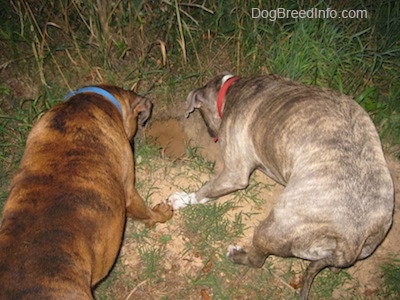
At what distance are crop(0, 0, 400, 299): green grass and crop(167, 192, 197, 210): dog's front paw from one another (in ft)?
0.27

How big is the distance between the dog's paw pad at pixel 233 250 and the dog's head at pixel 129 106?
4.54ft

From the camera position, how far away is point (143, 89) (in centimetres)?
430

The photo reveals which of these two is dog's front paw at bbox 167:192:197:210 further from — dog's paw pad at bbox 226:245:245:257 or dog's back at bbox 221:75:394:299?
dog's back at bbox 221:75:394:299

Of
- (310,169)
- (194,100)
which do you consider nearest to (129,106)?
(194,100)

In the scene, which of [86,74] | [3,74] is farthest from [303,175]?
[3,74]

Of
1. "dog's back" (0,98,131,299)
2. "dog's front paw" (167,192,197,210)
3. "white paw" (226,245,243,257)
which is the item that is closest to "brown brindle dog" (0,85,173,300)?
"dog's back" (0,98,131,299)

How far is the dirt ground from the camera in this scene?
327 cm

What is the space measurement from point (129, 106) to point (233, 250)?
1.61m

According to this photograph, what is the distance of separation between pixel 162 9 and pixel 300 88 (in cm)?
199

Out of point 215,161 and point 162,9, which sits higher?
point 162,9

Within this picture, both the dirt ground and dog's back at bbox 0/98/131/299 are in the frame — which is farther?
the dirt ground

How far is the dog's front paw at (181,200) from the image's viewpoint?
3514 millimetres

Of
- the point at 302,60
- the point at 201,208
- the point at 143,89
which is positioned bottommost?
the point at 201,208

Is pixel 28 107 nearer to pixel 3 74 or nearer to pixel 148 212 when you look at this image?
pixel 3 74
